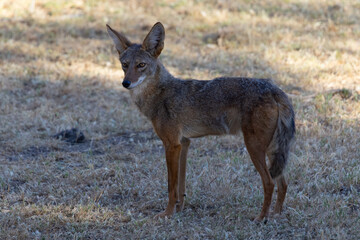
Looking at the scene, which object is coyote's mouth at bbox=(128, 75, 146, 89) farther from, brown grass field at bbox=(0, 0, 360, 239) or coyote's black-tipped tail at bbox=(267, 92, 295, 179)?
coyote's black-tipped tail at bbox=(267, 92, 295, 179)

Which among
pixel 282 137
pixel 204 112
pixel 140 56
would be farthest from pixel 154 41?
pixel 282 137

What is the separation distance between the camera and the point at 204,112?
5766 millimetres

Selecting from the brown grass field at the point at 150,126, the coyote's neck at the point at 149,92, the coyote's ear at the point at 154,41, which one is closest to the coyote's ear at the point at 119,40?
the coyote's ear at the point at 154,41

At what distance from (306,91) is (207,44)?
13.7 feet

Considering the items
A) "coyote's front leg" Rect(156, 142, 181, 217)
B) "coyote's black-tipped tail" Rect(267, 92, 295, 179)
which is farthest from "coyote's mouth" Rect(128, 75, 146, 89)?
"coyote's black-tipped tail" Rect(267, 92, 295, 179)

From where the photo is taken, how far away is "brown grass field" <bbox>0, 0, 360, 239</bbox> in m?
5.50

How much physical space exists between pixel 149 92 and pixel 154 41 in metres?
0.66

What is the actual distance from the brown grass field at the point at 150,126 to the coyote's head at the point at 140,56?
1567 mm

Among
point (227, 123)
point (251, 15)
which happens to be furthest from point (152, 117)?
point (251, 15)

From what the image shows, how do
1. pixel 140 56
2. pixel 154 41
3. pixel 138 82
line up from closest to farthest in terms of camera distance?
pixel 138 82 < pixel 140 56 < pixel 154 41

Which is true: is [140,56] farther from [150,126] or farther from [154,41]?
[150,126]

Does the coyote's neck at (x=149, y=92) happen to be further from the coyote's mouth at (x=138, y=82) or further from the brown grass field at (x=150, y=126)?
the brown grass field at (x=150, y=126)

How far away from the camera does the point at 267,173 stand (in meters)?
5.42

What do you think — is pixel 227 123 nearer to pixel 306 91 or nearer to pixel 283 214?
pixel 283 214
